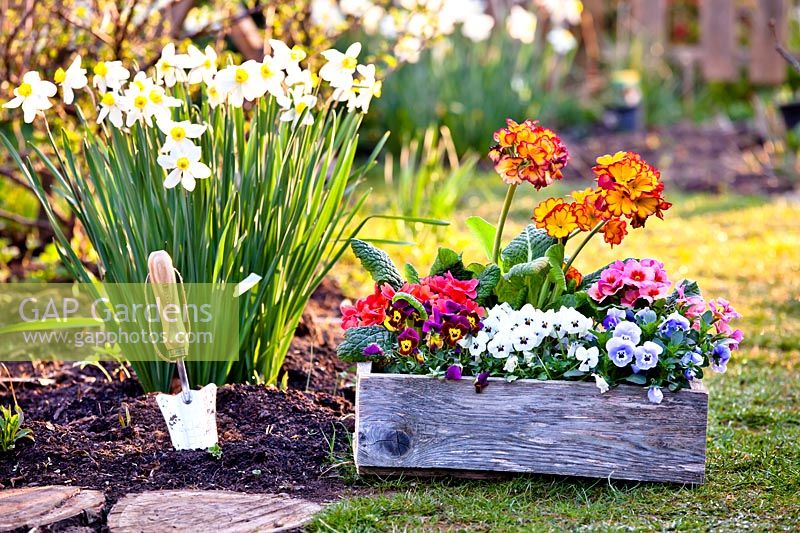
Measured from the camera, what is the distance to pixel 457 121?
6.81m

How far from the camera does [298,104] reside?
253 cm

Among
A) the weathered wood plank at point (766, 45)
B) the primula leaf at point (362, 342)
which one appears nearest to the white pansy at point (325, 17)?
the primula leaf at point (362, 342)

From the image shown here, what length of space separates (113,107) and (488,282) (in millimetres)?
1005

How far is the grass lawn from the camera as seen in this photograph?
215 cm

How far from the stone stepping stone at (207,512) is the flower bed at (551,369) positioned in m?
0.24

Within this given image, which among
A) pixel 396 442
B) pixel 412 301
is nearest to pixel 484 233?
pixel 412 301

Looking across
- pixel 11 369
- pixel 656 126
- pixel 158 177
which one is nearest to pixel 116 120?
pixel 158 177

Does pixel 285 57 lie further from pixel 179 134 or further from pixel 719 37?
pixel 719 37

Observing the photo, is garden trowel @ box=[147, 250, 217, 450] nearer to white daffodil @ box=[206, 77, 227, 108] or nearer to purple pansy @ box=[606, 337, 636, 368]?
white daffodil @ box=[206, 77, 227, 108]

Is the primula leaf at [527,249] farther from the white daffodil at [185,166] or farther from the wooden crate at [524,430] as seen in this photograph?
the white daffodil at [185,166]

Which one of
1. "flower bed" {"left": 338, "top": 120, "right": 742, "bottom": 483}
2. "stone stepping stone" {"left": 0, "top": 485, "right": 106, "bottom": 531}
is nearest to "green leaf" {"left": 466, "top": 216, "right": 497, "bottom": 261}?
"flower bed" {"left": 338, "top": 120, "right": 742, "bottom": 483}

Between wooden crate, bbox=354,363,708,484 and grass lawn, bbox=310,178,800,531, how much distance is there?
0.05 meters

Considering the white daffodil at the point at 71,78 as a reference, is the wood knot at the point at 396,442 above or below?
below

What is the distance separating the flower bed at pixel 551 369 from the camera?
2275 millimetres
